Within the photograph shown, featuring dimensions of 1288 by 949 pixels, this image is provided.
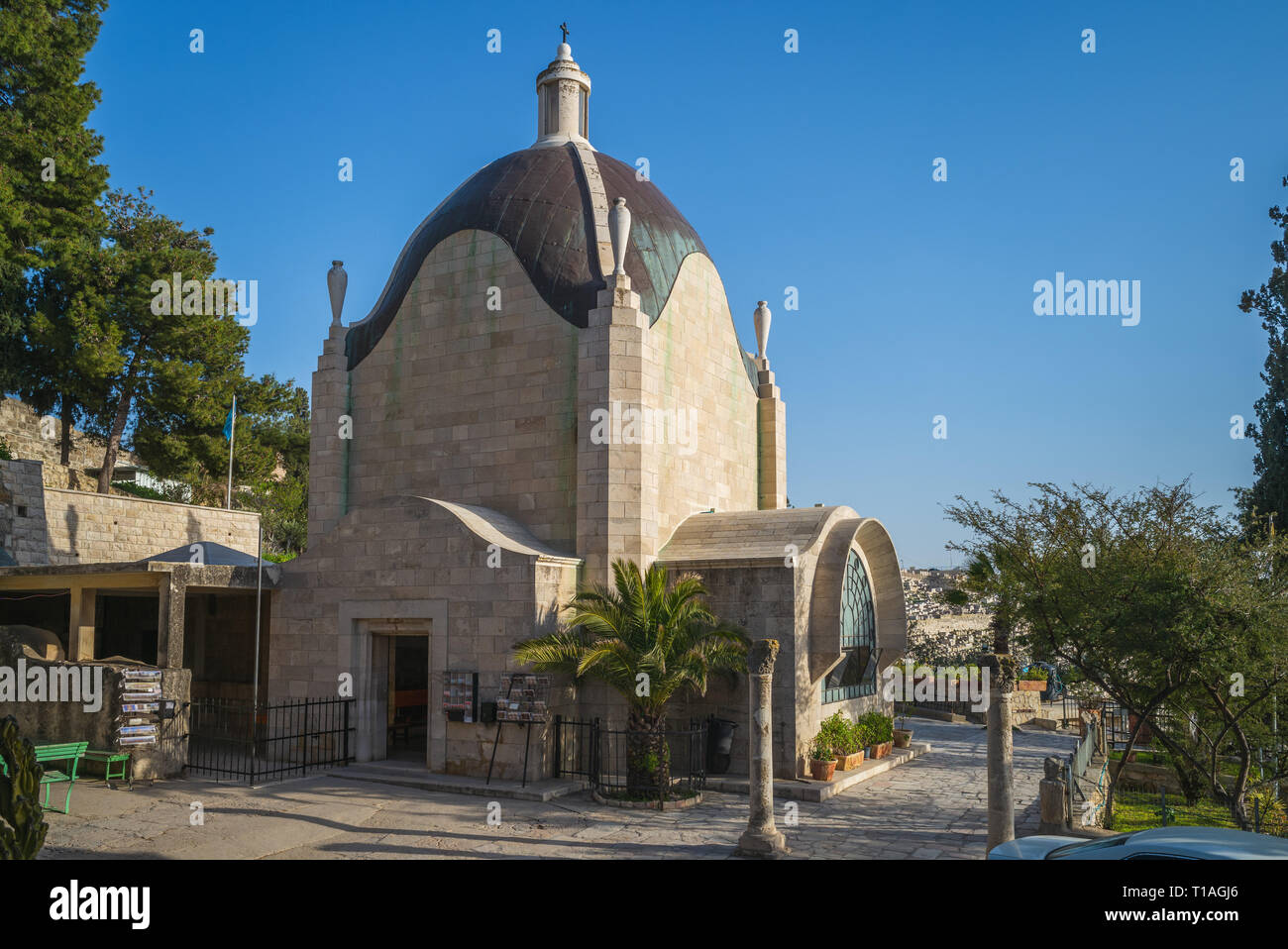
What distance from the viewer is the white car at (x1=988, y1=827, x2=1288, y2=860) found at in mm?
7094

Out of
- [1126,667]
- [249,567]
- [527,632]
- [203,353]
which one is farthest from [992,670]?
[203,353]

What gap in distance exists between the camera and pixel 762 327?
936 inches

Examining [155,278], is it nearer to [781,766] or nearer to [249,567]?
[249,567]

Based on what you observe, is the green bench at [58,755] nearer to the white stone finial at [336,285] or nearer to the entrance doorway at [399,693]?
the entrance doorway at [399,693]

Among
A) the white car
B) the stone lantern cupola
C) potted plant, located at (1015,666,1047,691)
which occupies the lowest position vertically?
potted plant, located at (1015,666,1047,691)

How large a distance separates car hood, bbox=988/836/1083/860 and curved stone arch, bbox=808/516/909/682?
23.5ft

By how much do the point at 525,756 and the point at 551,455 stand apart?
5699mm

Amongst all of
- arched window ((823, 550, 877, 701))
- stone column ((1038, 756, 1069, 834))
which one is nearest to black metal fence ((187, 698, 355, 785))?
arched window ((823, 550, 877, 701))

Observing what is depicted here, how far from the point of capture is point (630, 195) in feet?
68.0

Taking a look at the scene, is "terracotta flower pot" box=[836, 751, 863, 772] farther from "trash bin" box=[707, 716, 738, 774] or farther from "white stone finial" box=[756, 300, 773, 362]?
"white stone finial" box=[756, 300, 773, 362]

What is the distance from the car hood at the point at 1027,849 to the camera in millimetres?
8562

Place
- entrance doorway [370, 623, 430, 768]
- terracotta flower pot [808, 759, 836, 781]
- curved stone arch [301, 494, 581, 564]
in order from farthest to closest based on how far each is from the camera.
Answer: entrance doorway [370, 623, 430, 768], curved stone arch [301, 494, 581, 564], terracotta flower pot [808, 759, 836, 781]

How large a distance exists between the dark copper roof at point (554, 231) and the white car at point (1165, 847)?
40.6ft
